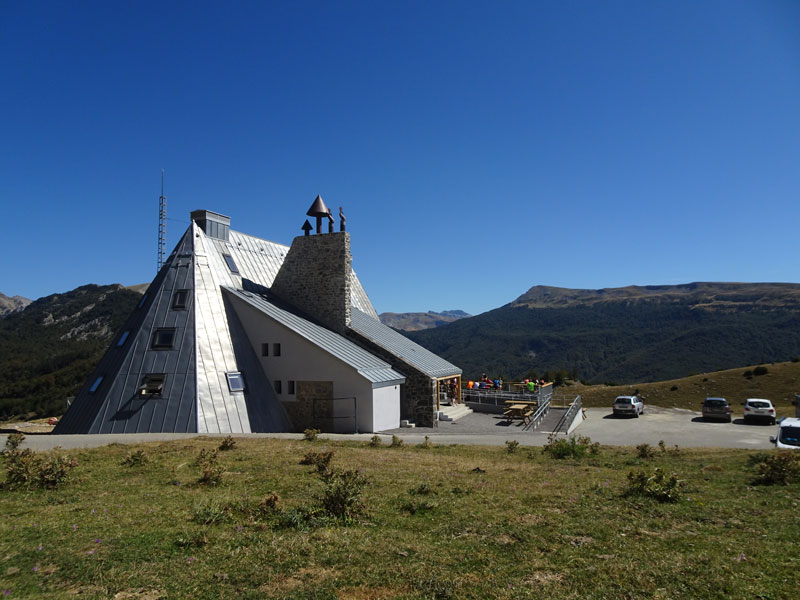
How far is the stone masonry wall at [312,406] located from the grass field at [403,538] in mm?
10127

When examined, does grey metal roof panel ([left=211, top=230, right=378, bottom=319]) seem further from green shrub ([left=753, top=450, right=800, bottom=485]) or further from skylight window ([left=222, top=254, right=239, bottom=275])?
green shrub ([left=753, top=450, right=800, bottom=485])

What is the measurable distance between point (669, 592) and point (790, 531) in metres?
3.02

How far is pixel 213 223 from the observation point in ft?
89.8

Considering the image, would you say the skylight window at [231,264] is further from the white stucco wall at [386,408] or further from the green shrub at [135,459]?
the green shrub at [135,459]

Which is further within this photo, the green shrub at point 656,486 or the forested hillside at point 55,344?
the forested hillside at point 55,344

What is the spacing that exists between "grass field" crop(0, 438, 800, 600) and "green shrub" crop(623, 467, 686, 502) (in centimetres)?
19

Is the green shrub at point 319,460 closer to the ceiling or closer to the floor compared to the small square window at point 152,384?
closer to the floor

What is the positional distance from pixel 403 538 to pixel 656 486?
4722 millimetres

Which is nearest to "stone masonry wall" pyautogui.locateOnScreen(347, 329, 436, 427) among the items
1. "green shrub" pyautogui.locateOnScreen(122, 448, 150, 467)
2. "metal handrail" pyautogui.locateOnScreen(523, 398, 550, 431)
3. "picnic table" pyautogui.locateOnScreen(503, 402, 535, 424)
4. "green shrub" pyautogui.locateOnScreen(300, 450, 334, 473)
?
"metal handrail" pyautogui.locateOnScreen(523, 398, 550, 431)

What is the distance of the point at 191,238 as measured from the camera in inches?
944

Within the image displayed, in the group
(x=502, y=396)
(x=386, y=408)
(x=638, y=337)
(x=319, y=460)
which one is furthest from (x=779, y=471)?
(x=638, y=337)

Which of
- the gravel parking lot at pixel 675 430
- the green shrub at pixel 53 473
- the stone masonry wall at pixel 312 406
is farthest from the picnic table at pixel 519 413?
the green shrub at pixel 53 473

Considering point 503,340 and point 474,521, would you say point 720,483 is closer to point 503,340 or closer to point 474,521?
point 474,521

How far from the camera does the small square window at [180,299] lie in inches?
843
